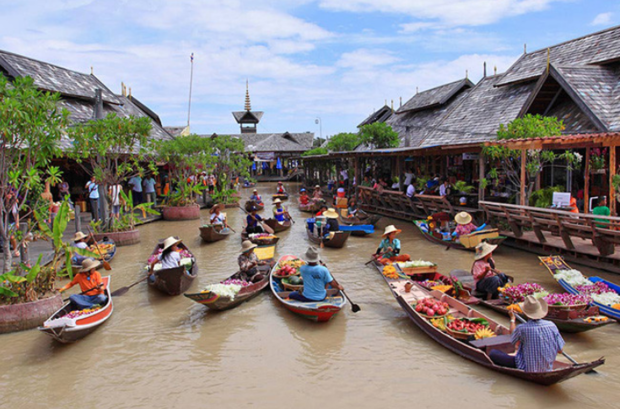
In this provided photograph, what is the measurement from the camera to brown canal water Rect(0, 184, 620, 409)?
19.9 feet

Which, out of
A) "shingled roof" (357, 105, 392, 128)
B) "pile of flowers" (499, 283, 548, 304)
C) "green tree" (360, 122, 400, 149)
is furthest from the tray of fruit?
"shingled roof" (357, 105, 392, 128)

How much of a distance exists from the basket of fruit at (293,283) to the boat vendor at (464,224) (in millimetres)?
5807

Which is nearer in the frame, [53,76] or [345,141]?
[53,76]

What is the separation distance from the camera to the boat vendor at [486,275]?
881 cm

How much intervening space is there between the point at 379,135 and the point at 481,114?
6.68 m

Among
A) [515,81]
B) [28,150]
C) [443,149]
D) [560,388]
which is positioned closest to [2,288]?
[28,150]

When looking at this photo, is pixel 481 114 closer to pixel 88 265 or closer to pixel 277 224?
pixel 277 224

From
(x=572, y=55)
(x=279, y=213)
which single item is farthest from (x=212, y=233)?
(x=572, y=55)

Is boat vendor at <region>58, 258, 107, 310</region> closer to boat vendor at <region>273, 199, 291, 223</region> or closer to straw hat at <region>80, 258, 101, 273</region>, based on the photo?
straw hat at <region>80, 258, 101, 273</region>

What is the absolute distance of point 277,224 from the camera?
17.5m

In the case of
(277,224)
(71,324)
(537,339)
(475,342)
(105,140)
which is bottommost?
(475,342)

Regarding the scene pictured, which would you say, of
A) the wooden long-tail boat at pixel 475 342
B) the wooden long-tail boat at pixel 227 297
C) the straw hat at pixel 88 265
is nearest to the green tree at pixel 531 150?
the wooden long-tail boat at pixel 475 342

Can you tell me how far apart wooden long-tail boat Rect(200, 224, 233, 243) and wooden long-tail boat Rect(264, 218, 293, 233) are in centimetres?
159

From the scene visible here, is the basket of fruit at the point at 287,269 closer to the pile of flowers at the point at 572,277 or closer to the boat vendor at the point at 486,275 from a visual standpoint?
the boat vendor at the point at 486,275
